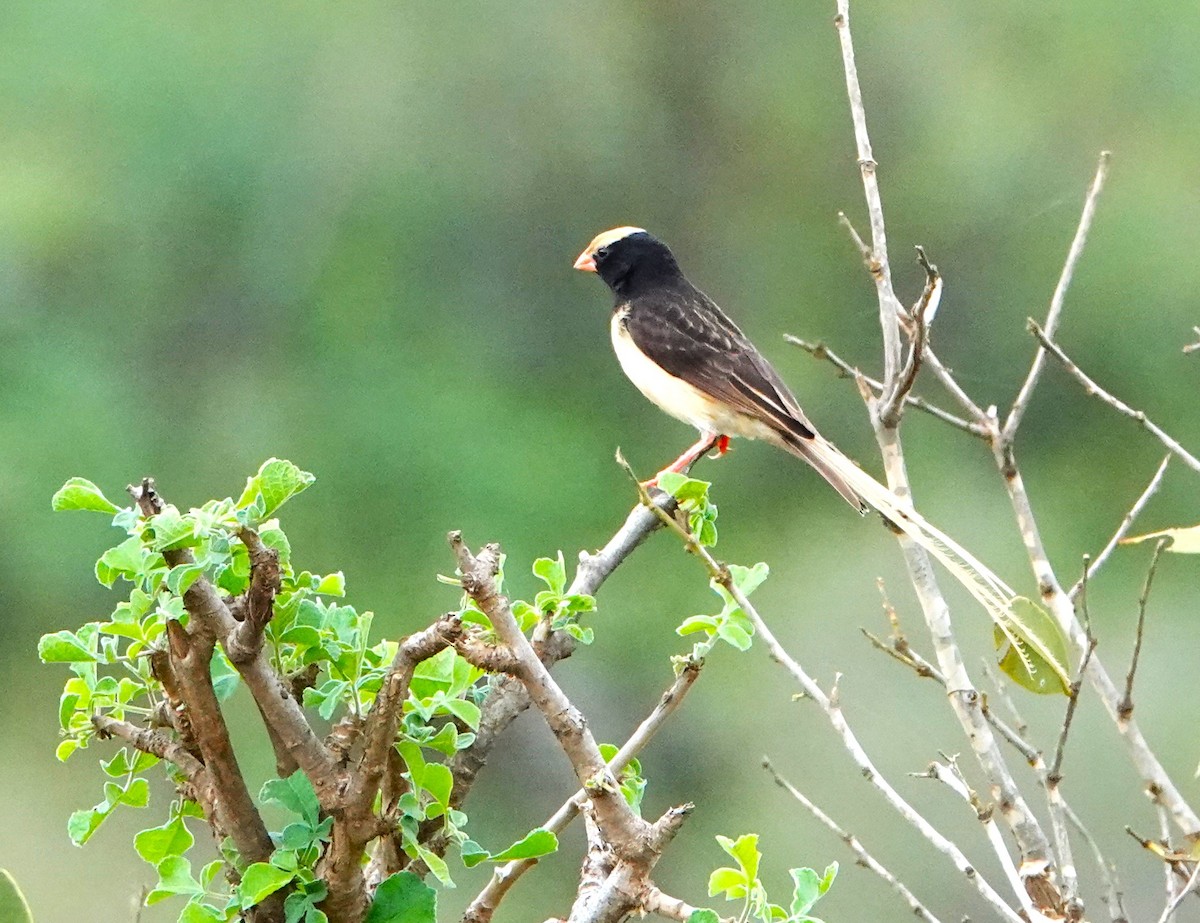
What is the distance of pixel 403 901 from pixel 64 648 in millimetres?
190

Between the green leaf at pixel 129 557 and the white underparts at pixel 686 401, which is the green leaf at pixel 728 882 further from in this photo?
the white underparts at pixel 686 401

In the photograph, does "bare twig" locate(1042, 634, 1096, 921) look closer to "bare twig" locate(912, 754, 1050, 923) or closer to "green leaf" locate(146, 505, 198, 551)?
"bare twig" locate(912, 754, 1050, 923)

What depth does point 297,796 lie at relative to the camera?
630 mm

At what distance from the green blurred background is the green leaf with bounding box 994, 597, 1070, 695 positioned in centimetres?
206

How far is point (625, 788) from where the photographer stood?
2.35ft

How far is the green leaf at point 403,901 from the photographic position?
0.63 metres

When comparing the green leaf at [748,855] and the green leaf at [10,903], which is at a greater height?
the green leaf at [10,903]

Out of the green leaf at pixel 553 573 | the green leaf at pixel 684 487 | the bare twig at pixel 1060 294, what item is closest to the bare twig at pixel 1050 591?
the bare twig at pixel 1060 294

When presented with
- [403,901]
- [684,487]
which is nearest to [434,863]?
[403,901]

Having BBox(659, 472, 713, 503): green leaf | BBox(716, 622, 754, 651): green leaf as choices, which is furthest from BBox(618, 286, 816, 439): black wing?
BBox(716, 622, 754, 651): green leaf

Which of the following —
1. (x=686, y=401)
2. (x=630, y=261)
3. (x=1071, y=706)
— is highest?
(x=630, y=261)

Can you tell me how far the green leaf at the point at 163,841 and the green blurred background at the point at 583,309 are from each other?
95.5 inches

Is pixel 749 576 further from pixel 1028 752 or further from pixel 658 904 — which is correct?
pixel 1028 752

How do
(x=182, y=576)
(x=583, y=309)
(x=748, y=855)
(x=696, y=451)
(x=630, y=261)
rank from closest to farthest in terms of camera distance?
(x=182, y=576)
(x=748, y=855)
(x=696, y=451)
(x=630, y=261)
(x=583, y=309)
